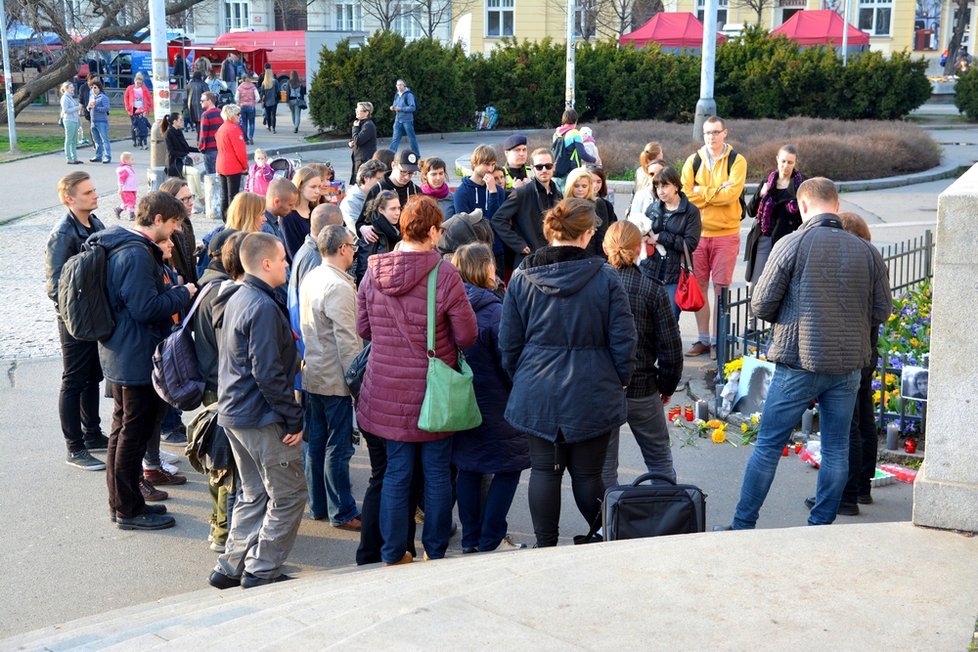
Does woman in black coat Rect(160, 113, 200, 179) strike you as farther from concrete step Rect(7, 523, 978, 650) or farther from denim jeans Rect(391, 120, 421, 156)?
concrete step Rect(7, 523, 978, 650)

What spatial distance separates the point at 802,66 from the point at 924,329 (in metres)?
26.0

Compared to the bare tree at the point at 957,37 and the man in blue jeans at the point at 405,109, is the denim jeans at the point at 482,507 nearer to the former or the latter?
the man in blue jeans at the point at 405,109

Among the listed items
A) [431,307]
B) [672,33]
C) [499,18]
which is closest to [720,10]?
[499,18]

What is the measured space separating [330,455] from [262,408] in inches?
Result: 37.8

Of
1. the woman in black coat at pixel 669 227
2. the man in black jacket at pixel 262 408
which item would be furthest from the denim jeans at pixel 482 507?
the woman in black coat at pixel 669 227

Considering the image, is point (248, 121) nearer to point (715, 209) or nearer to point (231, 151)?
point (231, 151)

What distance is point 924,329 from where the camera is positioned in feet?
27.0

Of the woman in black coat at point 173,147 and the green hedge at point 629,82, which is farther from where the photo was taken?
the green hedge at point 629,82

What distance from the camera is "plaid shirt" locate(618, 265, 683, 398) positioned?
5.88 meters

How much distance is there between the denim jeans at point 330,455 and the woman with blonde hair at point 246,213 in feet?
4.10

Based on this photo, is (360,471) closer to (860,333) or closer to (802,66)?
(860,333)

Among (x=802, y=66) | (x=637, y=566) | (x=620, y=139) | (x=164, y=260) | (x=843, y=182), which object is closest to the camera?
(x=637, y=566)

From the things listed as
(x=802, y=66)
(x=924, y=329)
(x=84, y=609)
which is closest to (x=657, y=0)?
(x=802, y=66)

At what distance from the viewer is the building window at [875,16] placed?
190ft
